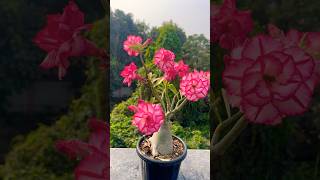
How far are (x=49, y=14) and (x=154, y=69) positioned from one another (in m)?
2.48

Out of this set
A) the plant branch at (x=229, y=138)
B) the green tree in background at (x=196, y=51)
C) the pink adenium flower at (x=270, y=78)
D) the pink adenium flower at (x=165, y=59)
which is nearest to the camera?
the pink adenium flower at (x=270, y=78)

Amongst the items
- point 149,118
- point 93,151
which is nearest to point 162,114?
point 149,118

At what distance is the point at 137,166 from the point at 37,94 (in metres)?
2.20

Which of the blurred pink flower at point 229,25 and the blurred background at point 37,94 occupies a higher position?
the blurred pink flower at point 229,25

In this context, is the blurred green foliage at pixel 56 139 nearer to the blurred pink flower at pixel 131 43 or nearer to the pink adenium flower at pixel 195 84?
the pink adenium flower at pixel 195 84

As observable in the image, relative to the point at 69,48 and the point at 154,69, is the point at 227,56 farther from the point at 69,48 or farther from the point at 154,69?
the point at 154,69

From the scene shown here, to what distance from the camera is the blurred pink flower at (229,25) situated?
146cm

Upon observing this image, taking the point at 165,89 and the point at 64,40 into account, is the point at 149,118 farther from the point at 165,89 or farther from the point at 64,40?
the point at 64,40

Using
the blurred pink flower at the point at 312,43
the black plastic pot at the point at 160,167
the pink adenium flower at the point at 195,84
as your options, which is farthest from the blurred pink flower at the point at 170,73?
the blurred pink flower at the point at 312,43

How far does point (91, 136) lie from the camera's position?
154 centimetres

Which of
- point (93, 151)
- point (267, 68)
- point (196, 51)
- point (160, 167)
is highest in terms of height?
point (196, 51)

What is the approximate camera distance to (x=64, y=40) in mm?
1516

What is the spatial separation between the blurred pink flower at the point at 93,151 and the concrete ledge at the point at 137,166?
1845 millimetres

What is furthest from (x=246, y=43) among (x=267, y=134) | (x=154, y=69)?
(x=154, y=69)
